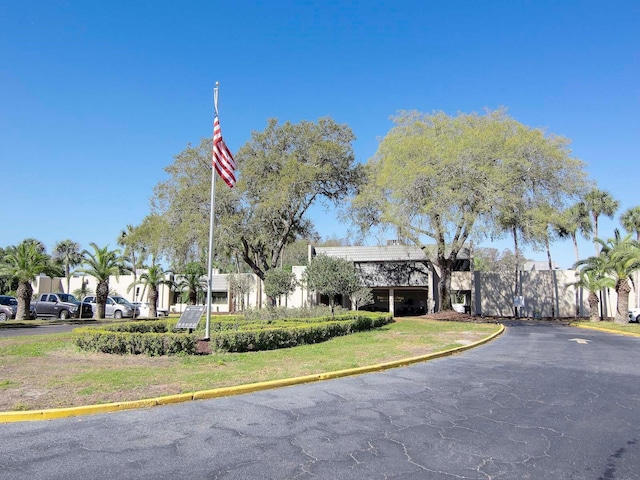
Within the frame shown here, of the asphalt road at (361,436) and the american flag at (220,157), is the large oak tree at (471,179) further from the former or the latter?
the asphalt road at (361,436)

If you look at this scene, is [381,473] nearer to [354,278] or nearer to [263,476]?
[263,476]

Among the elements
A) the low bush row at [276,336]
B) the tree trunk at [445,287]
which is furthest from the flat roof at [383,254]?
the low bush row at [276,336]

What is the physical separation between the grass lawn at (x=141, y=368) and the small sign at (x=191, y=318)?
218cm

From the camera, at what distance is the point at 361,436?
18.4ft

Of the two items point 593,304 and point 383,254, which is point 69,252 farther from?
point 593,304

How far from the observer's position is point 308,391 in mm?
8203

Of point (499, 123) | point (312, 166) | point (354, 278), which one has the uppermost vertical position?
point (499, 123)

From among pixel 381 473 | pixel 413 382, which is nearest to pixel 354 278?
pixel 413 382

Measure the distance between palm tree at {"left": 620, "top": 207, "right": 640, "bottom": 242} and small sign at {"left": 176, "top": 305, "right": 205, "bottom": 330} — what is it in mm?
42898

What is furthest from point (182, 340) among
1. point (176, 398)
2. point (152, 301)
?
point (152, 301)

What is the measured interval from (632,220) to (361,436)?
47.9 metres

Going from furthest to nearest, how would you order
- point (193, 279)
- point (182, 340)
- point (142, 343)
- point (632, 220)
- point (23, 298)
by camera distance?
point (632, 220) < point (193, 279) < point (23, 298) < point (142, 343) < point (182, 340)

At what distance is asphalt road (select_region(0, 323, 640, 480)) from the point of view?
459cm

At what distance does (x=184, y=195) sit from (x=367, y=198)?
11438mm
